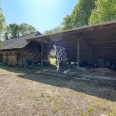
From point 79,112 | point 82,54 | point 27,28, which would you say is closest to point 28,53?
point 82,54

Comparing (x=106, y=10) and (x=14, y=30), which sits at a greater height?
(x=14, y=30)

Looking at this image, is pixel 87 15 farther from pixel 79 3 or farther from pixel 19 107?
pixel 19 107

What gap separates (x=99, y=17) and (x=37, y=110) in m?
22.1

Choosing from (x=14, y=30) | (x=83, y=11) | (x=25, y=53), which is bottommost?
(x=25, y=53)

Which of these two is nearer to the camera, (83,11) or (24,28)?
(83,11)

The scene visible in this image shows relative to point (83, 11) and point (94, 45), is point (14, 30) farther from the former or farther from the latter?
point (94, 45)

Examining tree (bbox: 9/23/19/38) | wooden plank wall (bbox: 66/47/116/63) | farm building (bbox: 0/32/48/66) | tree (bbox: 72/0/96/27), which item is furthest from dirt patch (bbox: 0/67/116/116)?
tree (bbox: 9/23/19/38)

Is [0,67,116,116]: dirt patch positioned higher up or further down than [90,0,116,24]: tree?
further down

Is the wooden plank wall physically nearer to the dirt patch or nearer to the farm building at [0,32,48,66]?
the farm building at [0,32,48,66]

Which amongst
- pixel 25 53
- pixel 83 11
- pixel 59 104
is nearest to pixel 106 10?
pixel 83 11

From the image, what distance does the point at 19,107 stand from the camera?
4074mm

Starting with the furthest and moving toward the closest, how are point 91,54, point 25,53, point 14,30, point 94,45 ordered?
point 14,30, point 25,53, point 91,54, point 94,45

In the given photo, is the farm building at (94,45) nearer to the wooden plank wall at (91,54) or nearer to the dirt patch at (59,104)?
the wooden plank wall at (91,54)

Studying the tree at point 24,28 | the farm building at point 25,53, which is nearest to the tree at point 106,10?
the farm building at point 25,53
